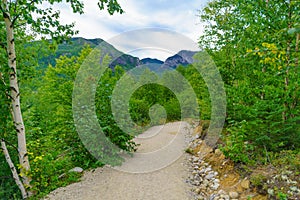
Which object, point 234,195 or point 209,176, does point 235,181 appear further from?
point 209,176

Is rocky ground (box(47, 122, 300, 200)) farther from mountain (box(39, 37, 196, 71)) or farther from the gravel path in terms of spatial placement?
mountain (box(39, 37, 196, 71))

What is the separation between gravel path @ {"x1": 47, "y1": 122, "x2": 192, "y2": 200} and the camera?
5.34 metres

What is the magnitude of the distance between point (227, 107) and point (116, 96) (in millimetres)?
4009

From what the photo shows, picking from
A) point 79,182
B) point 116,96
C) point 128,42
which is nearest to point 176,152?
point 116,96

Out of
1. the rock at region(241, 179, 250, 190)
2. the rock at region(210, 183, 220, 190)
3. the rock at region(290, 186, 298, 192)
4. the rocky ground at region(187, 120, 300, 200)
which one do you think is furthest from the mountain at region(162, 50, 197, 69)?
the rock at region(290, 186, 298, 192)

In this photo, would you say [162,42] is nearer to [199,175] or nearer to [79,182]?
[199,175]

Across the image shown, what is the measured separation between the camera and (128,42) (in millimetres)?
7031

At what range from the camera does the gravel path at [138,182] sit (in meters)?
5.34

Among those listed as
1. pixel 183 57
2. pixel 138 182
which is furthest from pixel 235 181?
pixel 183 57

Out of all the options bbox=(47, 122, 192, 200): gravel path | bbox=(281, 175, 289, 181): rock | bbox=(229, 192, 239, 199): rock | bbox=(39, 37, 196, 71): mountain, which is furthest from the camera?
bbox=(39, 37, 196, 71): mountain

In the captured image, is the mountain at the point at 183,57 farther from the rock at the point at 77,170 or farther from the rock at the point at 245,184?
the rock at the point at 77,170

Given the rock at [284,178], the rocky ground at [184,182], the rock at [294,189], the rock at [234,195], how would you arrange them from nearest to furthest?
the rock at [294,189], the rock at [284,178], the rocky ground at [184,182], the rock at [234,195]

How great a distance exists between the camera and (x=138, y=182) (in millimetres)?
6043

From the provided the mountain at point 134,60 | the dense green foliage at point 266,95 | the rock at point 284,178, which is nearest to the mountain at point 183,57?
the mountain at point 134,60
